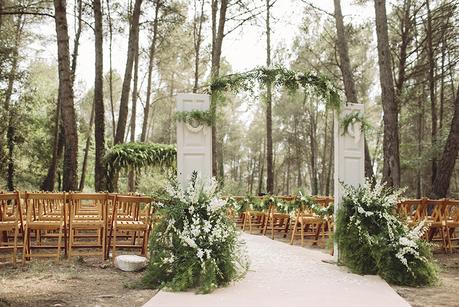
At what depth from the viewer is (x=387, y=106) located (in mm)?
10750

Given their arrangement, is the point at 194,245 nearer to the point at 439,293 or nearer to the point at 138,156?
the point at 439,293

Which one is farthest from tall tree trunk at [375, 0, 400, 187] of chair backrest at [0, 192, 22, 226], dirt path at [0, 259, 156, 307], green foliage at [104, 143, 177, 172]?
chair backrest at [0, 192, 22, 226]

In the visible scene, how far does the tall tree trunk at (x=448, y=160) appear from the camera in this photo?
1168 centimetres

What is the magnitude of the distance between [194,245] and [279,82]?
2.92 metres

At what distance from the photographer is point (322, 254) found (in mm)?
7617

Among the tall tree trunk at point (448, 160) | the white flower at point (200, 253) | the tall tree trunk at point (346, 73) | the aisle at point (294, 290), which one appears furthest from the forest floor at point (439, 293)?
the tall tree trunk at point (448, 160)

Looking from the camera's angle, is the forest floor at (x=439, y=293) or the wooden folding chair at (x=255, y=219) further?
A: the wooden folding chair at (x=255, y=219)

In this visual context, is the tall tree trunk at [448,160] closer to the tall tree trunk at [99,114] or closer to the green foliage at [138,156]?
the green foliage at [138,156]

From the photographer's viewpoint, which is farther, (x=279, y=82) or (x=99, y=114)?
(x=99, y=114)

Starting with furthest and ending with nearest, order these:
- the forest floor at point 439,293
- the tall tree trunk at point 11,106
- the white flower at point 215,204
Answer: the tall tree trunk at point 11,106, the white flower at point 215,204, the forest floor at point 439,293

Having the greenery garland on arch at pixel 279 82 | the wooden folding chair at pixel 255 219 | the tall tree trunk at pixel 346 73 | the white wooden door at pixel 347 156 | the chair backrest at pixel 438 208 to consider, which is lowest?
the wooden folding chair at pixel 255 219

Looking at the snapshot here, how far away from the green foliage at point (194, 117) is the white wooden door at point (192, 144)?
0.19 ft

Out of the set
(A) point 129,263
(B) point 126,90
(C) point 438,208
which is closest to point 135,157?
(B) point 126,90

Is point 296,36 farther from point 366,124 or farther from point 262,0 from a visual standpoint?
point 366,124
